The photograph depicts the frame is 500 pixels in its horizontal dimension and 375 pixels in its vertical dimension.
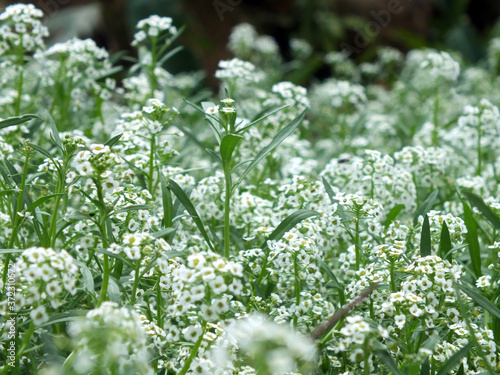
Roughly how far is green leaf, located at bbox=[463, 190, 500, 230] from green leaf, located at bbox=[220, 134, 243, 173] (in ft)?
3.14

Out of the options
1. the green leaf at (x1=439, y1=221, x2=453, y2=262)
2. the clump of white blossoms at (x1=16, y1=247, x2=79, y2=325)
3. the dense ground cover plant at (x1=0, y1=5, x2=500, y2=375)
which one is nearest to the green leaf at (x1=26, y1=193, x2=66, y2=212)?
the dense ground cover plant at (x1=0, y1=5, x2=500, y2=375)

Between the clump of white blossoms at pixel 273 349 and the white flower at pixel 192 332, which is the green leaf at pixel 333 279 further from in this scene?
the white flower at pixel 192 332

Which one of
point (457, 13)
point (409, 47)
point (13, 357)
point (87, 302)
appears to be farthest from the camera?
point (457, 13)

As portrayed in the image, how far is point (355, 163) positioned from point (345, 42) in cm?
819

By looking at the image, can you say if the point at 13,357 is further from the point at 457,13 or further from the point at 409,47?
the point at 457,13

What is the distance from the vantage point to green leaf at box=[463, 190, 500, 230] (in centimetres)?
246

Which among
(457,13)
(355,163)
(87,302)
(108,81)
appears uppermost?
(457,13)

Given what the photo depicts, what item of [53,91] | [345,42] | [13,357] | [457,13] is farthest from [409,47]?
[13,357]

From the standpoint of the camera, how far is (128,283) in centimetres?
228

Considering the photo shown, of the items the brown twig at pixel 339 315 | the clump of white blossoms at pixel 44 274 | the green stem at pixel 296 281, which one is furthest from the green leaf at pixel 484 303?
the clump of white blossoms at pixel 44 274

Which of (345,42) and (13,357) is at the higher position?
(345,42)

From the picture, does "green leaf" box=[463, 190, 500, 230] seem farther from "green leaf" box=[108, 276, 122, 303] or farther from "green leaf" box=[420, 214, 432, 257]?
"green leaf" box=[108, 276, 122, 303]

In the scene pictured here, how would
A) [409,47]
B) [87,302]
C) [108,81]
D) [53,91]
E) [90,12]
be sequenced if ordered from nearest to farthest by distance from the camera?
1. [87,302]
2. [108,81]
3. [53,91]
4. [90,12]
5. [409,47]

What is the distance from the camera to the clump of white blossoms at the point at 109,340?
1563 millimetres
